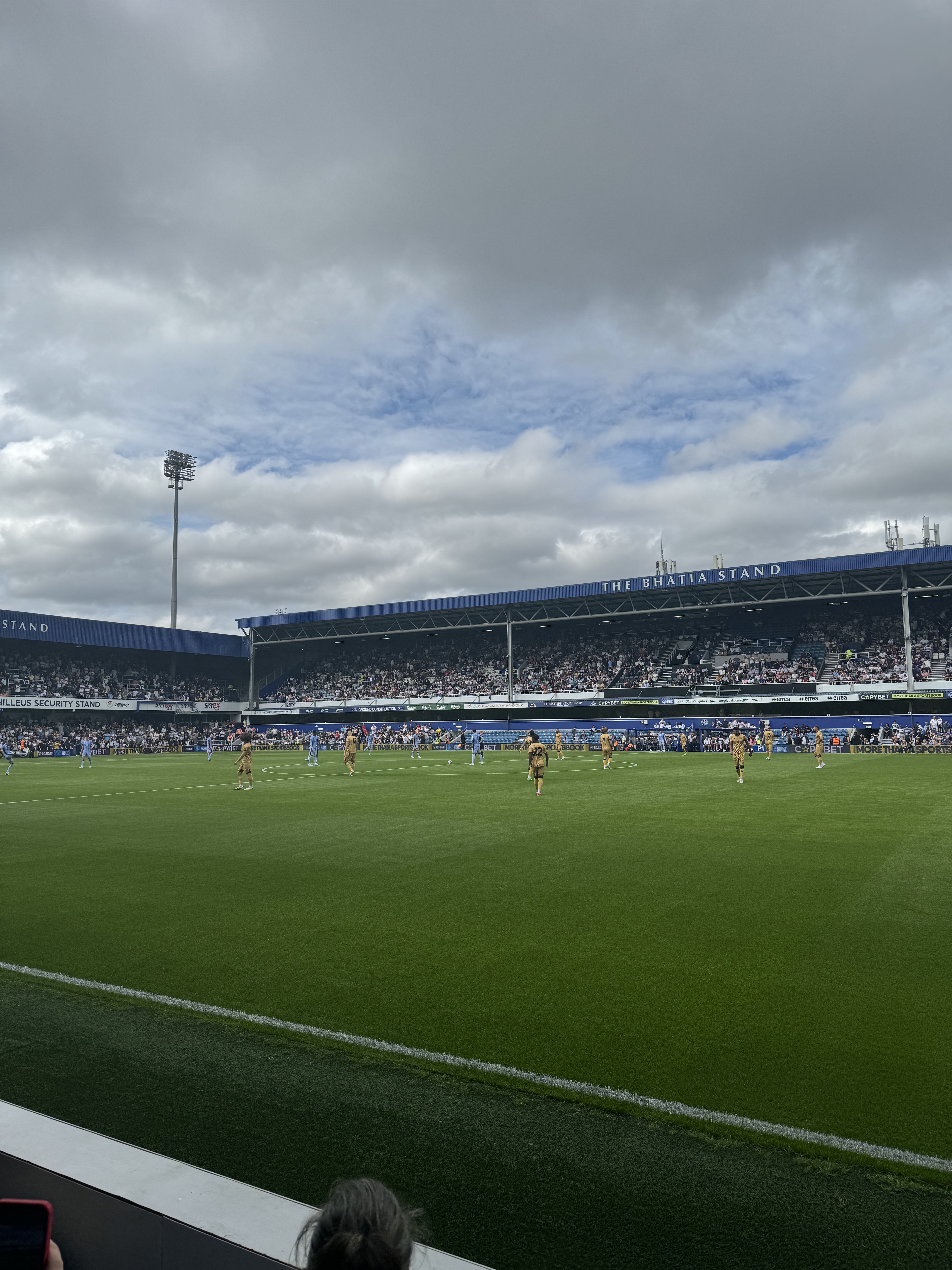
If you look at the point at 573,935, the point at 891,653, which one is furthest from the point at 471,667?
the point at 573,935

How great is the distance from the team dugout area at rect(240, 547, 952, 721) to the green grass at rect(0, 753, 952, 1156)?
40142mm

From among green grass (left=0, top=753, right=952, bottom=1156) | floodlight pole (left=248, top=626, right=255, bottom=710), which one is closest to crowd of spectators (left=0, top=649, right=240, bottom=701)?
floodlight pole (left=248, top=626, right=255, bottom=710)

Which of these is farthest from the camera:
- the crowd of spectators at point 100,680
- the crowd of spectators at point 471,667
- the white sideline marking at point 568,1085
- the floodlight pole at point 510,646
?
the crowd of spectators at point 100,680

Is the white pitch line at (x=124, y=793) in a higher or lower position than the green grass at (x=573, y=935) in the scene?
lower

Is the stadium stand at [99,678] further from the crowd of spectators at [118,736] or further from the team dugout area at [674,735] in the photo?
the team dugout area at [674,735]

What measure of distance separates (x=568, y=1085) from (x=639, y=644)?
6405cm

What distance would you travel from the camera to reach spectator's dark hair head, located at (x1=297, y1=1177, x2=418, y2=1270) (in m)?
1.49

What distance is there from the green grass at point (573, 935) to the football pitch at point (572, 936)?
1.2 inches

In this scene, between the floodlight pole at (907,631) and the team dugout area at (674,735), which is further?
the floodlight pole at (907,631)

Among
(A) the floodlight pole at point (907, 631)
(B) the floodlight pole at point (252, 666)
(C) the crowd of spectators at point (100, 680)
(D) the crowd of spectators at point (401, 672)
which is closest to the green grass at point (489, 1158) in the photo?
(A) the floodlight pole at point (907, 631)

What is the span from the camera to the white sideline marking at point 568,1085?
379cm

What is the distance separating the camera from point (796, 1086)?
4.45 meters

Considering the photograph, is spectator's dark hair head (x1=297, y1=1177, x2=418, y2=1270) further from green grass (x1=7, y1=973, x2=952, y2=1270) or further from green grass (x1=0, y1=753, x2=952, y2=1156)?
green grass (x1=0, y1=753, x2=952, y2=1156)

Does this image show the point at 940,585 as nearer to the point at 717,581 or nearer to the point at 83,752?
the point at 717,581
